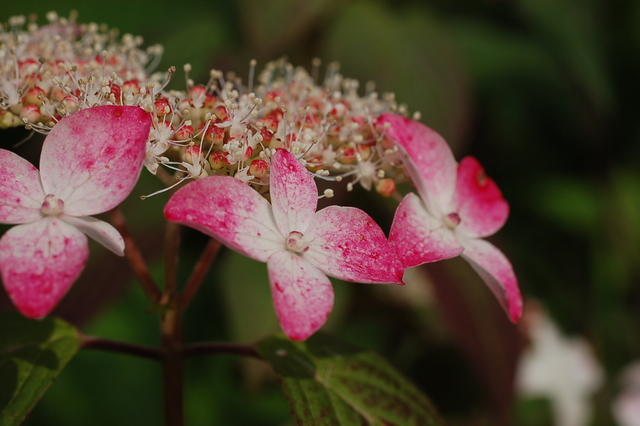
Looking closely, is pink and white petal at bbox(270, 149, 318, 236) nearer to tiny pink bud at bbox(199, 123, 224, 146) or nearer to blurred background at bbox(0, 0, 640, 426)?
tiny pink bud at bbox(199, 123, 224, 146)

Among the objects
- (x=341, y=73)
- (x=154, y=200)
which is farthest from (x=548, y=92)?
(x=154, y=200)

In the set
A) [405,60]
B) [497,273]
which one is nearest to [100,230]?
[497,273]

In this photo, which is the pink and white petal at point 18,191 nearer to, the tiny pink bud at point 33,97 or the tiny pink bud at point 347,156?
the tiny pink bud at point 33,97

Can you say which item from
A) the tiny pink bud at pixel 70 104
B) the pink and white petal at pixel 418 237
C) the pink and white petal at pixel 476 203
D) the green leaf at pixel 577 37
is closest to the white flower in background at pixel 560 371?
the green leaf at pixel 577 37

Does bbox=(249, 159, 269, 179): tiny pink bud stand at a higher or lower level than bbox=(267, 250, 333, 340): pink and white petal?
higher

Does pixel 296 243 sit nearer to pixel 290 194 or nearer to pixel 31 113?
pixel 290 194

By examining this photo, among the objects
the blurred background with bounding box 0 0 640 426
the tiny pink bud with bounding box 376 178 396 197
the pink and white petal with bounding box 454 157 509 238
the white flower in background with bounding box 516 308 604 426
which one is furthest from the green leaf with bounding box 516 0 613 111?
the tiny pink bud with bounding box 376 178 396 197
